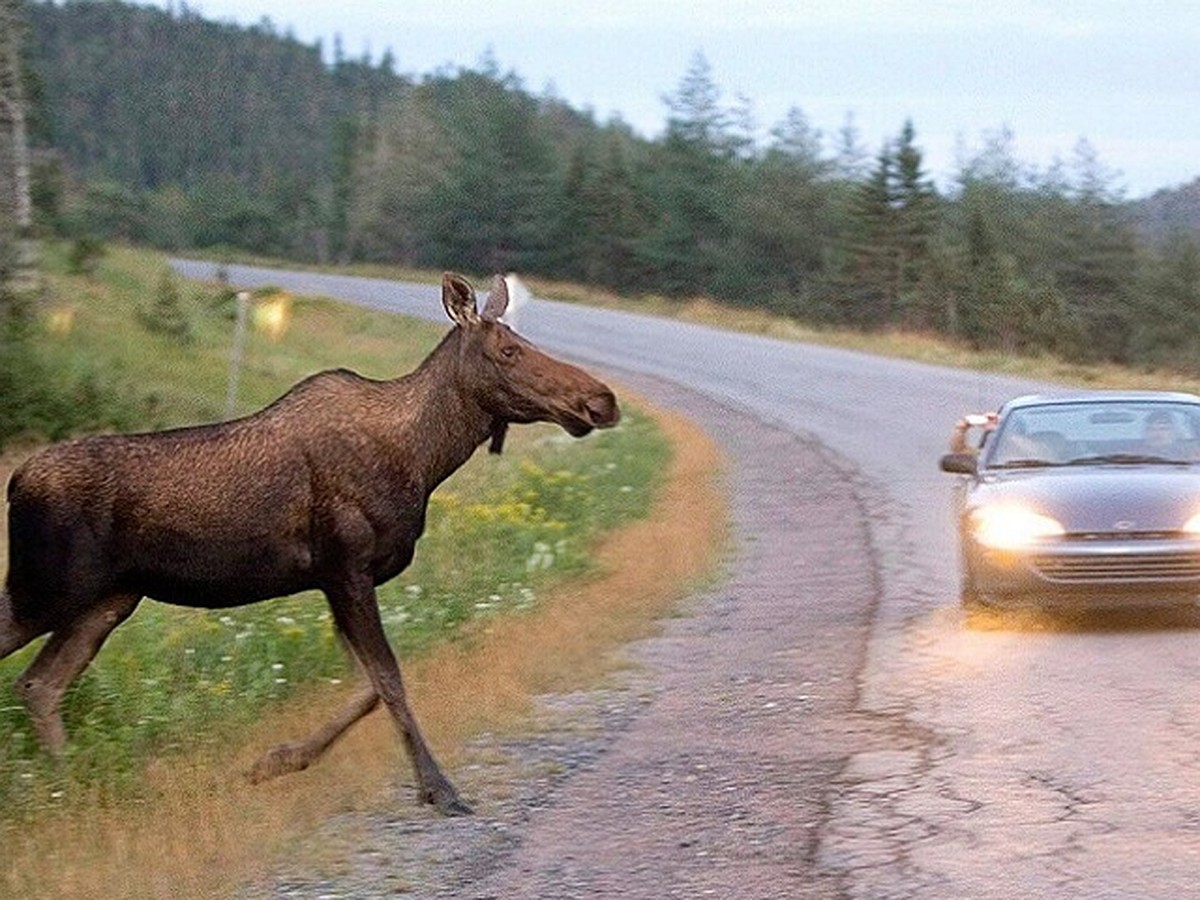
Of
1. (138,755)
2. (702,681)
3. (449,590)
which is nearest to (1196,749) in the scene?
(702,681)

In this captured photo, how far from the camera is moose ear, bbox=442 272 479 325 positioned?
25.2 ft

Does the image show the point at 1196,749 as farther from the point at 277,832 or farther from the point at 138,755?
the point at 138,755

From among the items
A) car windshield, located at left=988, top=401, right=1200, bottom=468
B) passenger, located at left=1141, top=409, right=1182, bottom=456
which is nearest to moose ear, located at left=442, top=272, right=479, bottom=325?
car windshield, located at left=988, top=401, right=1200, bottom=468

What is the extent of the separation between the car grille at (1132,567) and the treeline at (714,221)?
36.4m

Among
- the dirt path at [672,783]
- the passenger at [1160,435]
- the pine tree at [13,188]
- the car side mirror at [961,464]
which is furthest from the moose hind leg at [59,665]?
the pine tree at [13,188]

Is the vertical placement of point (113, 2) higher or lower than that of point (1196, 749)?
higher

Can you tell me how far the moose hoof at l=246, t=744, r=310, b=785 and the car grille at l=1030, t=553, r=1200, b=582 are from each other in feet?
16.6

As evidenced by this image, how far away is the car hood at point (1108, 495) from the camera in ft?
36.0

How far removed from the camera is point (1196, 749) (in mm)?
7910

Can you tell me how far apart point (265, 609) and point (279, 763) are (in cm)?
343

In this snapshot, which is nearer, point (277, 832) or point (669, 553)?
point (277, 832)

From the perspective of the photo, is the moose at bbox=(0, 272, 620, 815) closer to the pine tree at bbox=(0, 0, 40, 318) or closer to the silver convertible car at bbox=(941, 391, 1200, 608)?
the silver convertible car at bbox=(941, 391, 1200, 608)

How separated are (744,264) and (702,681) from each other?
69055 mm

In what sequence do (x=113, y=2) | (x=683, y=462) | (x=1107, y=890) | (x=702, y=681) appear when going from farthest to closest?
(x=113, y=2) → (x=683, y=462) → (x=702, y=681) → (x=1107, y=890)
